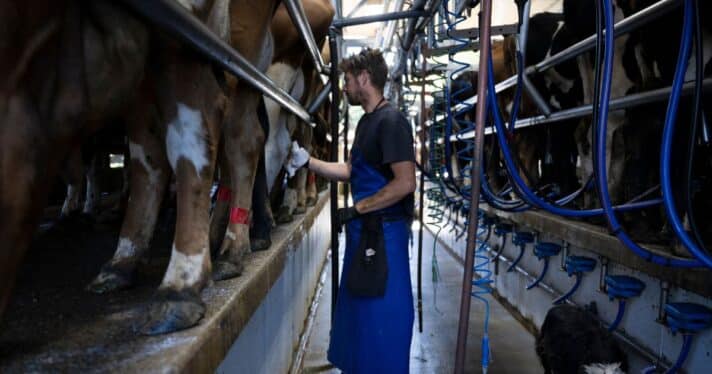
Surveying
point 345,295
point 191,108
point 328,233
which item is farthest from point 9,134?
point 328,233

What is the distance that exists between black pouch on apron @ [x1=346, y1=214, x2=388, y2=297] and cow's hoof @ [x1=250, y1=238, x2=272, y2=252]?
14.9 inches

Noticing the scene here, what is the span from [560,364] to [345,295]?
1032mm

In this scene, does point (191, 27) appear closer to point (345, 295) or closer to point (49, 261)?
point (49, 261)

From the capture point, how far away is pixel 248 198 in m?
1.95

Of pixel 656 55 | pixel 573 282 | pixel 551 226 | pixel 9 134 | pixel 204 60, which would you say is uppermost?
pixel 656 55

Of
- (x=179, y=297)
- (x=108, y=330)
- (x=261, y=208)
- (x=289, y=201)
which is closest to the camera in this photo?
(x=108, y=330)

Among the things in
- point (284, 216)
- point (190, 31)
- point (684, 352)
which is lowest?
point (684, 352)

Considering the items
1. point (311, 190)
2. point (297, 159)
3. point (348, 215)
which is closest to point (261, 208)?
point (297, 159)

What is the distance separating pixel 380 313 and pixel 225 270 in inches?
27.8

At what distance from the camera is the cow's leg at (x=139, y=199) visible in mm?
1331

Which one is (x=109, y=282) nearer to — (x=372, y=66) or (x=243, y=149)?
(x=243, y=149)

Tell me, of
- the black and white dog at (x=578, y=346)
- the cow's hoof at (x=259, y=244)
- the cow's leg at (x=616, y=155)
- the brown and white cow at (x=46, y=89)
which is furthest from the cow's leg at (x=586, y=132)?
the brown and white cow at (x=46, y=89)

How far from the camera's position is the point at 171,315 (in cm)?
103

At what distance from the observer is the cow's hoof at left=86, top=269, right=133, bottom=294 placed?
128cm
